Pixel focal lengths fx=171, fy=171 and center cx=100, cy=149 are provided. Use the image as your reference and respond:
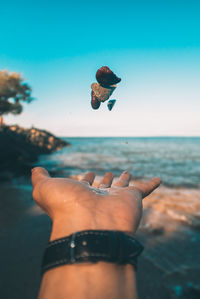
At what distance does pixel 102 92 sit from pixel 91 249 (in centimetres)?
216

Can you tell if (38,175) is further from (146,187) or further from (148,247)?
(148,247)

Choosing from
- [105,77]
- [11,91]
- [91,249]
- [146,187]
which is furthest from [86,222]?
[11,91]

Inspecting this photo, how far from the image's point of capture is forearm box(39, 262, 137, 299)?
1315mm

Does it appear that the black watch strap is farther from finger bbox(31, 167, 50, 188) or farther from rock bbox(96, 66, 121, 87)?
rock bbox(96, 66, 121, 87)

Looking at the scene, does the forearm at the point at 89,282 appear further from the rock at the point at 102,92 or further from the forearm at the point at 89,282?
the rock at the point at 102,92

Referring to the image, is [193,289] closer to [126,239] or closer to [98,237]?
[126,239]

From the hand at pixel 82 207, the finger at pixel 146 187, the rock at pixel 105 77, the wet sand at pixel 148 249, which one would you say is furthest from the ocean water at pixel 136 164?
the wet sand at pixel 148 249

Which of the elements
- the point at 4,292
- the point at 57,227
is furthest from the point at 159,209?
the point at 57,227

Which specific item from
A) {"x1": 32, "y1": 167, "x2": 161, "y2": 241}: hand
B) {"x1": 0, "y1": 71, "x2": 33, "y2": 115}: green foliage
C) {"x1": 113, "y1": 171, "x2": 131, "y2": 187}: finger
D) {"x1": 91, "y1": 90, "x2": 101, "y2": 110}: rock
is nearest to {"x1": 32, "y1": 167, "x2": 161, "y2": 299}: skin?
{"x1": 32, "y1": 167, "x2": 161, "y2": 241}: hand

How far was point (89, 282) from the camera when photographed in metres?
1.37

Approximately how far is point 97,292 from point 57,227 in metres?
0.69

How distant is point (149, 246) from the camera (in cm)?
452

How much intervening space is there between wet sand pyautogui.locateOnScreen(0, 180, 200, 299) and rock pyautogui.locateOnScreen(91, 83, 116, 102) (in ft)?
11.5

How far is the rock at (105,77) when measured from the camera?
257 cm
